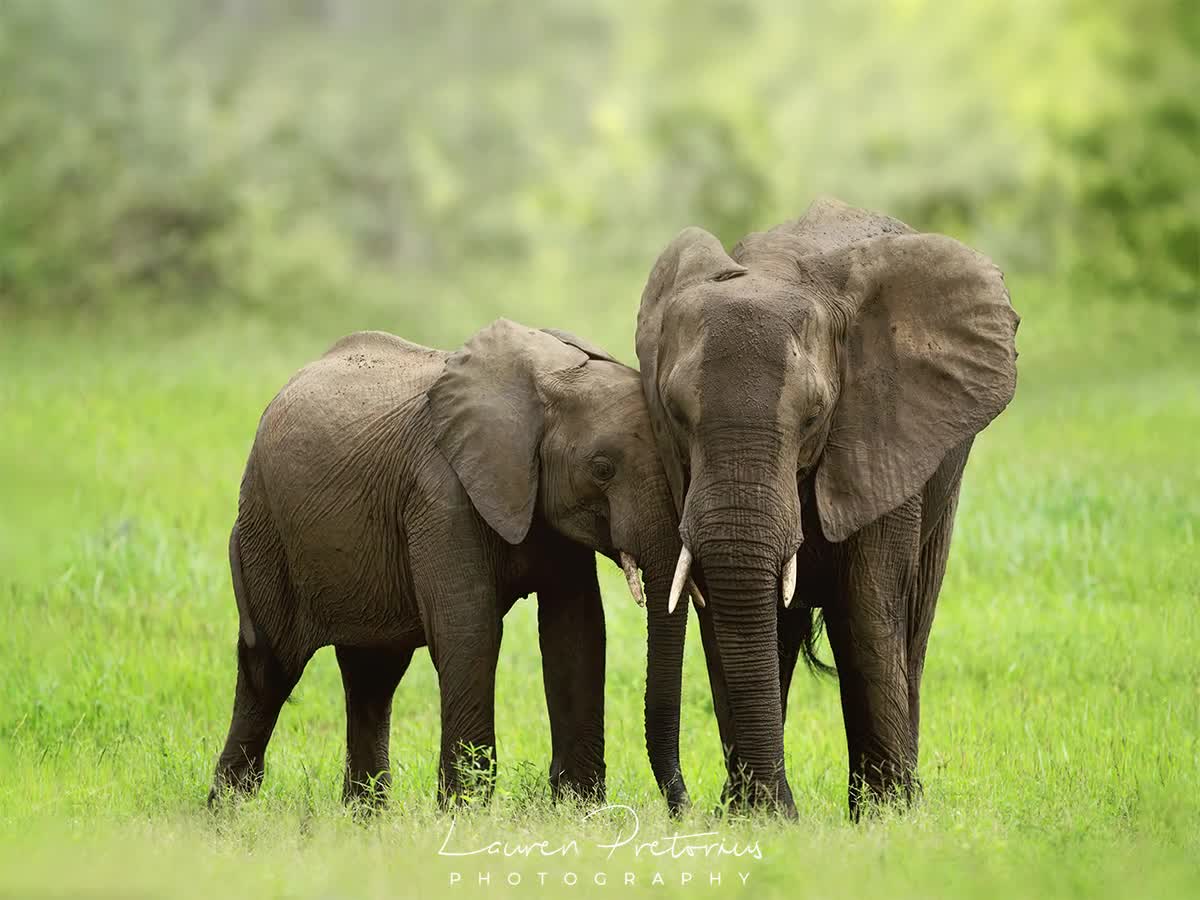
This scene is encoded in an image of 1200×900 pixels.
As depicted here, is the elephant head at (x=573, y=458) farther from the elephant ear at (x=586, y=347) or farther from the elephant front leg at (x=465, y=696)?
the elephant front leg at (x=465, y=696)

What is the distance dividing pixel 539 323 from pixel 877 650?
21.7 meters

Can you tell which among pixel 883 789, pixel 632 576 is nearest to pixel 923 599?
pixel 883 789

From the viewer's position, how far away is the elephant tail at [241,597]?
905 centimetres

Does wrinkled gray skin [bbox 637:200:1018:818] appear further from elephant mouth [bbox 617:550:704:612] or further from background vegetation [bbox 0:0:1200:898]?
background vegetation [bbox 0:0:1200:898]

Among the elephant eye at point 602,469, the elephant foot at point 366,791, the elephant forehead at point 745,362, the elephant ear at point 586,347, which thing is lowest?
the elephant foot at point 366,791

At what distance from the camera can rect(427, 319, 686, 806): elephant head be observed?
7.45 metres

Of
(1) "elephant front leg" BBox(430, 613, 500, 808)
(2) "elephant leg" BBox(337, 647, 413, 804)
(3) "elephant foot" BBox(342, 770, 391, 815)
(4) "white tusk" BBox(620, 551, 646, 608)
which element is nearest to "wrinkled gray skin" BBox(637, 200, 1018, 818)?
(4) "white tusk" BBox(620, 551, 646, 608)

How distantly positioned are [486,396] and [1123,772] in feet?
11.2

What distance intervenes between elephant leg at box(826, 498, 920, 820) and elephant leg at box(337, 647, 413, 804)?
7.50 feet

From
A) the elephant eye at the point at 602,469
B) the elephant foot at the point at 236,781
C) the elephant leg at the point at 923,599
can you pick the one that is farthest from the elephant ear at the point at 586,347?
the elephant foot at the point at 236,781

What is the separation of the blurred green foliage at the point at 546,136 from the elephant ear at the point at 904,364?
1799 centimetres

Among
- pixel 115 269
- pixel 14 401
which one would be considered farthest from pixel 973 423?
pixel 115 269

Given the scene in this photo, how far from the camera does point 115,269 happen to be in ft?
80.8

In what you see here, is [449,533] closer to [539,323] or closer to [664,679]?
[664,679]
